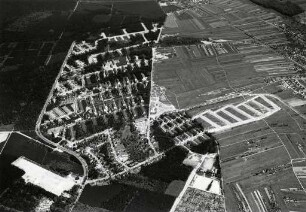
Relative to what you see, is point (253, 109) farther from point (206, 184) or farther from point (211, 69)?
point (206, 184)

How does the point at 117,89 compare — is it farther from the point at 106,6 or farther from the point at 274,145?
the point at 106,6

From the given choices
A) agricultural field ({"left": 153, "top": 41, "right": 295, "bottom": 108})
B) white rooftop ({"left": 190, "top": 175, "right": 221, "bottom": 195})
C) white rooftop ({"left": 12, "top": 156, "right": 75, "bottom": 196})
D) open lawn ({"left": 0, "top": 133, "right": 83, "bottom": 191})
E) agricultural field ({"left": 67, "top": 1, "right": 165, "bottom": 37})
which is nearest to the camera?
white rooftop ({"left": 190, "top": 175, "right": 221, "bottom": 195})

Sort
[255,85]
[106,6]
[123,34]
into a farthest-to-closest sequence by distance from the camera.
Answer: [106,6] → [123,34] → [255,85]

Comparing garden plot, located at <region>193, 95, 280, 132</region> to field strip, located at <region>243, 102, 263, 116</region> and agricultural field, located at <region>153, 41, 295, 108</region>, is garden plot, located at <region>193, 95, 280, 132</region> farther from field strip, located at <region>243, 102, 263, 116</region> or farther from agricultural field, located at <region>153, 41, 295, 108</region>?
agricultural field, located at <region>153, 41, 295, 108</region>

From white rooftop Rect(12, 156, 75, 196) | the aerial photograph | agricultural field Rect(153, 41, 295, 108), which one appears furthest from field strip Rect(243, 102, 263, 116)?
white rooftop Rect(12, 156, 75, 196)

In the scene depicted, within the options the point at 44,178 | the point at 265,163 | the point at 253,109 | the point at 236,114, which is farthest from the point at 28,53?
the point at 265,163

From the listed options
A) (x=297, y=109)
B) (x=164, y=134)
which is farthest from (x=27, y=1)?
(x=297, y=109)

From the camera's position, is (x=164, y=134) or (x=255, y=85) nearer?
(x=164, y=134)
